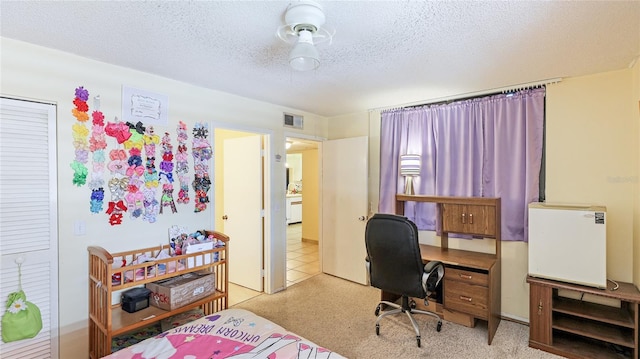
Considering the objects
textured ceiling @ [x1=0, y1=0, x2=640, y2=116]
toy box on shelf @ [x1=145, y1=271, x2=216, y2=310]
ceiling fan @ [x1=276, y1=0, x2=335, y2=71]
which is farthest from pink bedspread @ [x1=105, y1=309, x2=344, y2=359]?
textured ceiling @ [x1=0, y1=0, x2=640, y2=116]

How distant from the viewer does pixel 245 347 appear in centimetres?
163

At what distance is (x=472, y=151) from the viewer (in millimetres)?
3297

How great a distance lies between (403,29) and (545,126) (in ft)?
6.60

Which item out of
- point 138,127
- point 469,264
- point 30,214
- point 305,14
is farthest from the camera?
point 469,264

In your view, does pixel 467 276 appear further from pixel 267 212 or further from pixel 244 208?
pixel 244 208

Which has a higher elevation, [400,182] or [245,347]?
[400,182]

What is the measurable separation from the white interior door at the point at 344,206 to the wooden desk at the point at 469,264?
839 mm

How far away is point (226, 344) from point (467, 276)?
226cm

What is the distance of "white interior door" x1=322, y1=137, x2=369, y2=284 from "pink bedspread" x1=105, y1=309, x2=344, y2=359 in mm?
2416

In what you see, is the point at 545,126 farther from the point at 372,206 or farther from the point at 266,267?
the point at 266,267

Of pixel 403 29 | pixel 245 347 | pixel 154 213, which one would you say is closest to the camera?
pixel 245 347

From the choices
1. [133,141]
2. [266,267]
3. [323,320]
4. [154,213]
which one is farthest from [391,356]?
[133,141]

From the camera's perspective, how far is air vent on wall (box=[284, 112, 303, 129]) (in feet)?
13.2

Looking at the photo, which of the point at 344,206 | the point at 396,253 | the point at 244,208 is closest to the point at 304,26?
the point at 396,253
